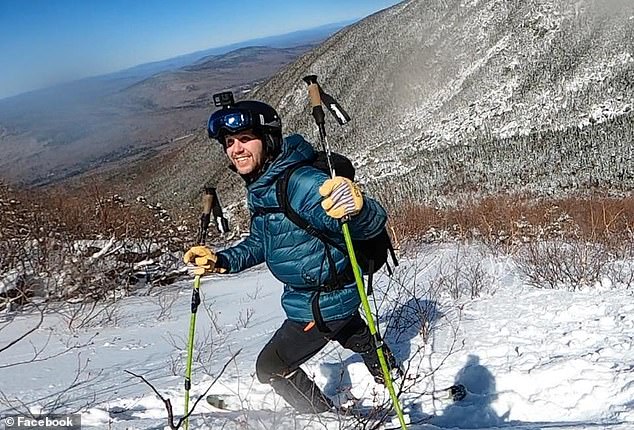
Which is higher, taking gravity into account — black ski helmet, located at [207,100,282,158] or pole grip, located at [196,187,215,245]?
black ski helmet, located at [207,100,282,158]

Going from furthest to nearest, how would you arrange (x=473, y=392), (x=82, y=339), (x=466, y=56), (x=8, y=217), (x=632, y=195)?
(x=466, y=56) → (x=632, y=195) → (x=8, y=217) → (x=82, y=339) → (x=473, y=392)

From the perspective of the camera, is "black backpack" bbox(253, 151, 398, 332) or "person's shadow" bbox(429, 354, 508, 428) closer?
"black backpack" bbox(253, 151, 398, 332)

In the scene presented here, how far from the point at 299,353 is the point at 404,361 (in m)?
1.43

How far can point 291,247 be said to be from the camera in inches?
133

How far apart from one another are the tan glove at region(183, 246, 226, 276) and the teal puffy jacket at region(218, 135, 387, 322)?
0.36 feet

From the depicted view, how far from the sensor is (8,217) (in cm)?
770

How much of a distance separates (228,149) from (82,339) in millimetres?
3279

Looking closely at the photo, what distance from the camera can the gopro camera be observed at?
3.47m

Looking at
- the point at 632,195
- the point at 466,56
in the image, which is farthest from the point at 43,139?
the point at 632,195

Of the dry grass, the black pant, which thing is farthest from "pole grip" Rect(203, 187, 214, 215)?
the dry grass

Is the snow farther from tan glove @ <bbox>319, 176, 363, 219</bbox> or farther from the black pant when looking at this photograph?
tan glove @ <bbox>319, 176, 363, 219</bbox>

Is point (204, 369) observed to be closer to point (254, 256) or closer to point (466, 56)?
point (254, 256)

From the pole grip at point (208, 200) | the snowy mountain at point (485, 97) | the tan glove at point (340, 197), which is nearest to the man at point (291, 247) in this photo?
the tan glove at point (340, 197)

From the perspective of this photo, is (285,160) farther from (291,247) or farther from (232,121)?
(291,247)
